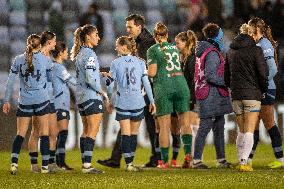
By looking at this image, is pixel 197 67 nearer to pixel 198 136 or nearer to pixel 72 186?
pixel 198 136

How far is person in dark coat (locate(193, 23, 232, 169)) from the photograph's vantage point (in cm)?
1410

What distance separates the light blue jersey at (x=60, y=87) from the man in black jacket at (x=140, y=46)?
0.90m

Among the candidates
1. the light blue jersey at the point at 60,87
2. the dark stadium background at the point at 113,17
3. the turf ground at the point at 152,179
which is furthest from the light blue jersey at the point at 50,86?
the dark stadium background at the point at 113,17

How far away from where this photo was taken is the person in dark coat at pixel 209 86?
555 inches

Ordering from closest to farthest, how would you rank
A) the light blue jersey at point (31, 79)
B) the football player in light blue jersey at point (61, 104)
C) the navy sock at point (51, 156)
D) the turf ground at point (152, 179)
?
the turf ground at point (152, 179) < the light blue jersey at point (31, 79) < the navy sock at point (51, 156) < the football player in light blue jersey at point (61, 104)

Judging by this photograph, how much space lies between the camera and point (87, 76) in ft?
44.1

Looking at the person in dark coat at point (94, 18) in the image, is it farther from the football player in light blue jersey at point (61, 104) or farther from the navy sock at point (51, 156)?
the navy sock at point (51, 156)

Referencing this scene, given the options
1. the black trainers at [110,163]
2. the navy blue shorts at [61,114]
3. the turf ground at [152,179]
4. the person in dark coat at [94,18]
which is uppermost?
the person in dark coat at [94,18]

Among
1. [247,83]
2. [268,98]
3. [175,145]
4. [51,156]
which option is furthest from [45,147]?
[268,98]

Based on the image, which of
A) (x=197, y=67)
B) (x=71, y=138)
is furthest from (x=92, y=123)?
(x=71, y=138)

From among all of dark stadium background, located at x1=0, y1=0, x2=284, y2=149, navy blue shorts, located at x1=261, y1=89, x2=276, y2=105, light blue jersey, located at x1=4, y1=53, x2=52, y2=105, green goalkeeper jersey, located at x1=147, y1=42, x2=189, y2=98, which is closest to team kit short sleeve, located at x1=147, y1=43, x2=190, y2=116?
green goalkeeper jersey, located at x1=147, y1=42, x2=189, y2=98

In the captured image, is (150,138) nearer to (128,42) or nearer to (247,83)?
(128,42)

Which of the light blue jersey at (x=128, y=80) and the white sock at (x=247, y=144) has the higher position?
the light blue jersey at (x=128, y=80)

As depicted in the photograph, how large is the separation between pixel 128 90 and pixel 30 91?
116cm
